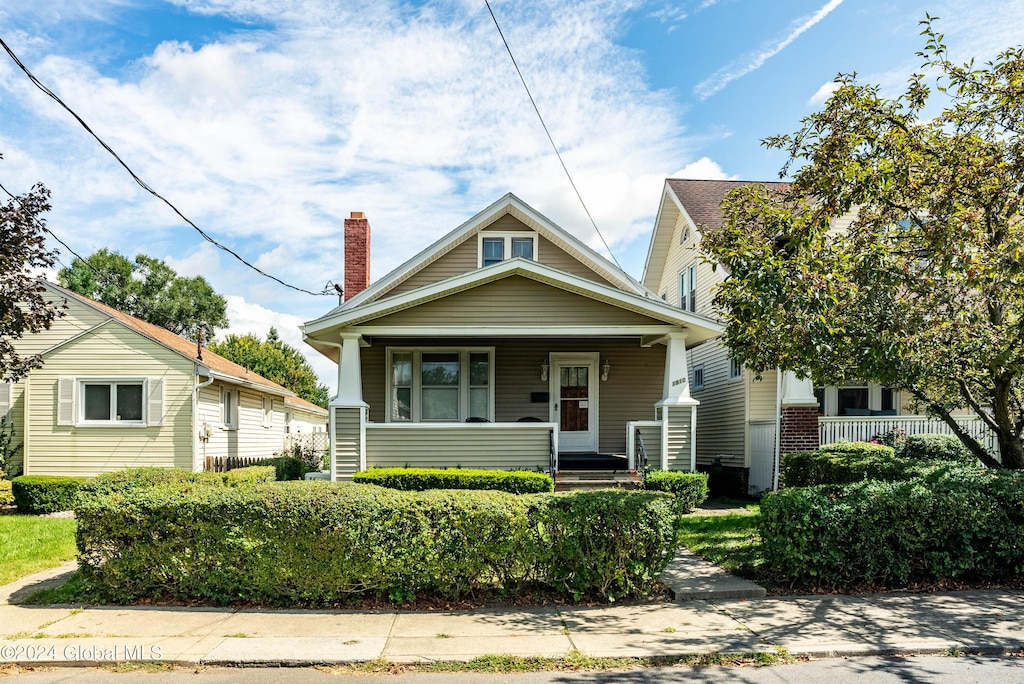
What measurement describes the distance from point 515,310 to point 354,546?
27.0ft

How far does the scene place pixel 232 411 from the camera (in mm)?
21516

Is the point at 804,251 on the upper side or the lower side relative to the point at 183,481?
upper

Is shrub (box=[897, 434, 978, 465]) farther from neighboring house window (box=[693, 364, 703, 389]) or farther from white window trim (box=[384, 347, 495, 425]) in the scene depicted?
white window trim (box=[384, 347, 495, 425])

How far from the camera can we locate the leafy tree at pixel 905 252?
8.86 m

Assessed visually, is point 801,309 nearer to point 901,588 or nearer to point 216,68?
point 901,588

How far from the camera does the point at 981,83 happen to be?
9.12 meters

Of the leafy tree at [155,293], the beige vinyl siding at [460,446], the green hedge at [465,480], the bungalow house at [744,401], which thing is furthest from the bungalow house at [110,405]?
the leafy tree at [155,293]

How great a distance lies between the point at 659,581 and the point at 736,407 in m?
10.8

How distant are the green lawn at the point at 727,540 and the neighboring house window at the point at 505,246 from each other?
7756 millimetres

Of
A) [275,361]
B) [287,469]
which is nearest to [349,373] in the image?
[287,469]

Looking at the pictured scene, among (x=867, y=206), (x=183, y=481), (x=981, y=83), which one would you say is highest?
(x=981, y=83)

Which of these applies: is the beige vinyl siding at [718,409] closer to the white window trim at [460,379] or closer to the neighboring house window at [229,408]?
the white window trim at [460,379]

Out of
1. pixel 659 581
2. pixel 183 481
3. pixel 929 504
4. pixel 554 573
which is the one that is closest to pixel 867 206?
pixel 929 504

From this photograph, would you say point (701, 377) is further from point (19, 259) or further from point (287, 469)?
point (19, 259)
